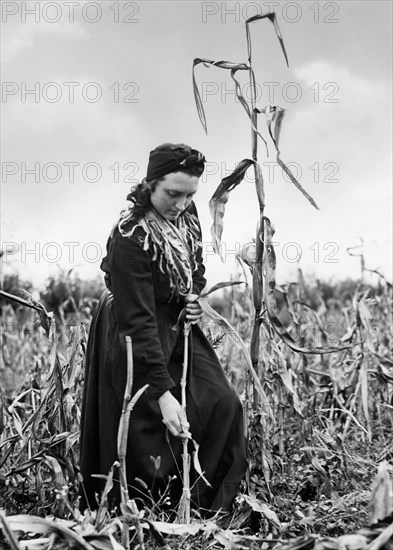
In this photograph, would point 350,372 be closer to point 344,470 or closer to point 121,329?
point 344,470

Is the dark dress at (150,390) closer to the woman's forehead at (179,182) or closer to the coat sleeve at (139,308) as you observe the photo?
the coat sleeve at (139,308)

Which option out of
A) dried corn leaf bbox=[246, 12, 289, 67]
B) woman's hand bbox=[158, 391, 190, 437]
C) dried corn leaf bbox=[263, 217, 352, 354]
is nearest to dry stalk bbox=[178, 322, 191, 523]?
woman's hand bbox=[158, 391, 190, 437]

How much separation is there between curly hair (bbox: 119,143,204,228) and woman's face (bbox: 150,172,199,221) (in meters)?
0.02

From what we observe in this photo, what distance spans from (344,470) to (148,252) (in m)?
1.17

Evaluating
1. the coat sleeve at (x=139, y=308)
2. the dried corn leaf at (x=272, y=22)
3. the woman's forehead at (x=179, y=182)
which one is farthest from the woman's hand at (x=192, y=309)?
the dried corn leaf at (x=272, y=22)

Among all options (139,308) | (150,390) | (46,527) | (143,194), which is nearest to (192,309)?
(139,308)

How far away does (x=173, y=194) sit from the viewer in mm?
2484

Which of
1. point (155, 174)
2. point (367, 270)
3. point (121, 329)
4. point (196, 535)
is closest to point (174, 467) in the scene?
point (196, 535)

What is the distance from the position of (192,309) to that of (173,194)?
1.23ft

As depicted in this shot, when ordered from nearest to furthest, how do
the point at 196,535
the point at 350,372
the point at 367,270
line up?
the point at 196,535 < the point at 350,372 < the point at 367,270

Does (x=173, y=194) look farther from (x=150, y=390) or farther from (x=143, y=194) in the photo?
(x=150, y=390)

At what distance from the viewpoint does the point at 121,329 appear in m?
2.51

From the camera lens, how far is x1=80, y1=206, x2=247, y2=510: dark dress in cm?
247

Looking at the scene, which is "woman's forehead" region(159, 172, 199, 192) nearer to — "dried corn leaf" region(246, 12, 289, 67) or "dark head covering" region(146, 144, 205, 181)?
"dark head covering" region(146, 144, 205, 181)
